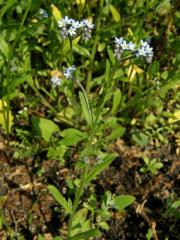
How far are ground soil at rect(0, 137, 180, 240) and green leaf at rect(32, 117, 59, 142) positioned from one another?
0.19 metres

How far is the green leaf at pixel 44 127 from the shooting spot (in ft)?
8.15

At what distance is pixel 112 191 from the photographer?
2.48 m

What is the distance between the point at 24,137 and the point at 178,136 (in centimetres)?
90

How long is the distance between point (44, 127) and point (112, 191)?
1.64 ft

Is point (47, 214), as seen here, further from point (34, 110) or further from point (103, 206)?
point (34, 110)

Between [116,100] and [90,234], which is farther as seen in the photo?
[116,100]

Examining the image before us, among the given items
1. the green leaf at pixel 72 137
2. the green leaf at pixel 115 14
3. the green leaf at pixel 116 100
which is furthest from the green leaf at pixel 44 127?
the green leaf at pixel 115 14

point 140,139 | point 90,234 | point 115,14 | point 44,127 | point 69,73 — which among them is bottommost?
point 90,234

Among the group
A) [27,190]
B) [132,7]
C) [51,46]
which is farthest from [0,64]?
[132,7]

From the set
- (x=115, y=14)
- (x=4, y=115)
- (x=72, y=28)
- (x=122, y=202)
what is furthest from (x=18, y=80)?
(x=122, y=202)

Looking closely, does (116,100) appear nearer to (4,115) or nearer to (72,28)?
A: (4,115)

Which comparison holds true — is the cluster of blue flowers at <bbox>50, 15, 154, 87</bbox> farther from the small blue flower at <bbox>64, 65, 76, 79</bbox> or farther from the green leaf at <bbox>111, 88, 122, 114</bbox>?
the green leaf at <bbox>111, 88, 122, 114</bbox>

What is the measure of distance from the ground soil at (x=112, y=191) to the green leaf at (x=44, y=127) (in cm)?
19

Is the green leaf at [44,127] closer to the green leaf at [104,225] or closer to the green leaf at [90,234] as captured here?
the green leaf at [104,225]
